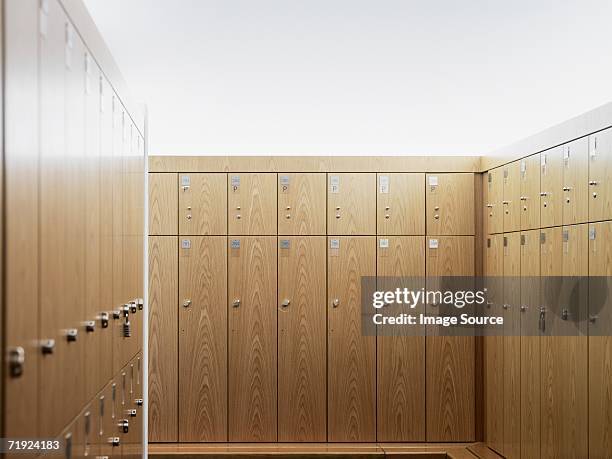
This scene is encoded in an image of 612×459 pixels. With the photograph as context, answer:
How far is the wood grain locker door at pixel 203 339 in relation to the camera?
6.68 m

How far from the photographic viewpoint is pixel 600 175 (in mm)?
4277

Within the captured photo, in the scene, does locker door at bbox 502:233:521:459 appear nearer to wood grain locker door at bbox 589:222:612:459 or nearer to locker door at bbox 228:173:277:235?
wood grain locker door at bbox 589:222:612:459

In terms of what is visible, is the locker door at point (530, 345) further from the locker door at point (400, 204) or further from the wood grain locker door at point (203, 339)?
the wood grain locker door at point (203, 339)

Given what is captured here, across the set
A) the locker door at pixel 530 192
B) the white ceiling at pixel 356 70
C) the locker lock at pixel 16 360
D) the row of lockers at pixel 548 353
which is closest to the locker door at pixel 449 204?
the row of lockers at pixel 548 353

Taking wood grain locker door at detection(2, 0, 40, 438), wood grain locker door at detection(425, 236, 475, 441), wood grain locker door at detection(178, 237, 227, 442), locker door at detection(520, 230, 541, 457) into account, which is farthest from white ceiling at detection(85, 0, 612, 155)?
wood grain locker door at detection(2, 0, 40, 438)

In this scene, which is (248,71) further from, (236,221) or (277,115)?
(236,221)

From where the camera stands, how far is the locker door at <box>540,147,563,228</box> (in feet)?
16.1

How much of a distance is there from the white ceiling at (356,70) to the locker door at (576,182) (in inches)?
21.5

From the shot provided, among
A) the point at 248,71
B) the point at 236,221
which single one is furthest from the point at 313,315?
the point at 248,71

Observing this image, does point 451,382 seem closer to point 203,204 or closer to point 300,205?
point 300,205

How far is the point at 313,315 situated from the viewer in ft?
22.2

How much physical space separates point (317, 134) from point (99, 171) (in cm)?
403

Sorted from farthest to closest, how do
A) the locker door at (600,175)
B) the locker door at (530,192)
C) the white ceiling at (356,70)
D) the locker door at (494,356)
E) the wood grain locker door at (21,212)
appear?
the locker door at (494,356)
the locker door at (530,192)
the locker door at (600,175)
the white ceiling at (356,70)
the wood grain locker door at (21,212)

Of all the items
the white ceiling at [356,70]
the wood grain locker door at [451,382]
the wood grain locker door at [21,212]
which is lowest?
the wood grain locker door at [451,382]
